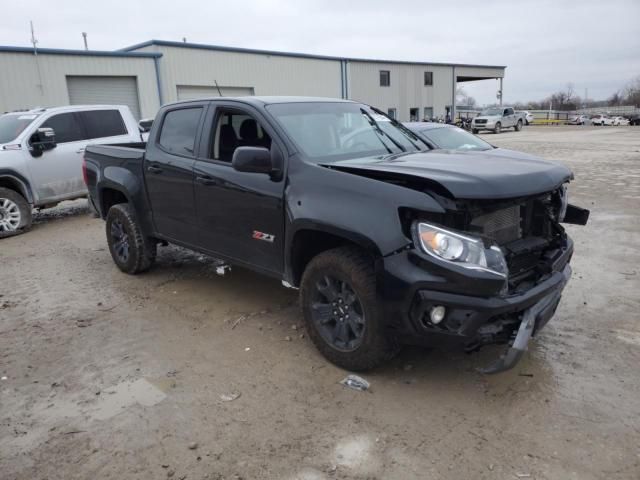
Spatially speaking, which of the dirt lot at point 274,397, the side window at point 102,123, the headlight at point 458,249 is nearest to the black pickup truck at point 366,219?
the headlight at point 458,249

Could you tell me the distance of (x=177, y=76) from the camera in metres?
23.5

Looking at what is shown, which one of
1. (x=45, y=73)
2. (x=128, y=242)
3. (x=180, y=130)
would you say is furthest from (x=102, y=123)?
(x=45, y=73)

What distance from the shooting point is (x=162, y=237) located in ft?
17.6

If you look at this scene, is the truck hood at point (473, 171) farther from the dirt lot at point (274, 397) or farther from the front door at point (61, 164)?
the front door at point (61, 164)

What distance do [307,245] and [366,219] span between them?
0.73 metres

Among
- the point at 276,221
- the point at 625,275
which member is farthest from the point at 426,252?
the point at 625,275

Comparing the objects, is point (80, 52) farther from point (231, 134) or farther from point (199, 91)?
point (231, 134)

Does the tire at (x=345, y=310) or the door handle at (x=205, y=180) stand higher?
the door handle at (x=205, y=180)

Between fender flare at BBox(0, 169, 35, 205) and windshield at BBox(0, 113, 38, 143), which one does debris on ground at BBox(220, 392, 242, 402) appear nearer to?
fender flare at BBox(0, 169, 35, 205)

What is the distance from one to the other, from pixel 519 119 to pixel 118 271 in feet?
137

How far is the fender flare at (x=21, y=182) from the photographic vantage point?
8352 mm

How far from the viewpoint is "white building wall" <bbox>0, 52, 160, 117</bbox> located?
59.3 ft

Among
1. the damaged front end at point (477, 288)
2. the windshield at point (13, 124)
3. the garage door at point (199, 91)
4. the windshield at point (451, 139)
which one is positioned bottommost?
the damaged front end at point (477, 288)

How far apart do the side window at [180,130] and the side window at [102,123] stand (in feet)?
17.3
